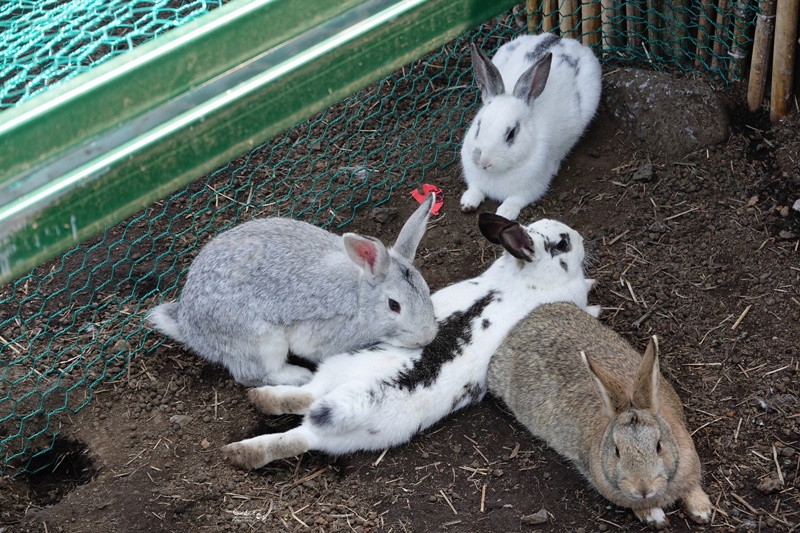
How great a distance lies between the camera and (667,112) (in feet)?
19.9

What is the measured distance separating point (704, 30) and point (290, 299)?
3463mm

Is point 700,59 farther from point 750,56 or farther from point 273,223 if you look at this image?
point 273,223

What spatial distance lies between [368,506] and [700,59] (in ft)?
13.0

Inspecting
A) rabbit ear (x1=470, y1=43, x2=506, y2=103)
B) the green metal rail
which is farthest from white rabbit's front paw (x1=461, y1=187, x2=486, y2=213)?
the green metal rail

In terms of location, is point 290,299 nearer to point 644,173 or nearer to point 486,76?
point 486,76

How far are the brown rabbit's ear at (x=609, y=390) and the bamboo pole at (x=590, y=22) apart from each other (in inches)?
145

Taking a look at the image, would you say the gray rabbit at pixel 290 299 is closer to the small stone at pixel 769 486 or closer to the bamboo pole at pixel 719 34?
the small stone at pixel 769 486

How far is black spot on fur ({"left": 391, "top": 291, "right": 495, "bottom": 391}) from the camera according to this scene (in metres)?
4.45

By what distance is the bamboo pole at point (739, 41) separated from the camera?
5.74 metres

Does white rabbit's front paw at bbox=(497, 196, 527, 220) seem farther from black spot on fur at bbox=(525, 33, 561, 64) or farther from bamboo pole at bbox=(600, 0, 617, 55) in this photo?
bamboo pole at bbox=(600, 0, 617, 55)

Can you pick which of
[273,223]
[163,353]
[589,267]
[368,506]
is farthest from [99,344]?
[589,267]

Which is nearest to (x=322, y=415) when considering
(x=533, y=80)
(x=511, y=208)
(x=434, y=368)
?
(x=434, y=368)

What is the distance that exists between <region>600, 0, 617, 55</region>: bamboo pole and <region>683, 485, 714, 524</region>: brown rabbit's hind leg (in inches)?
147

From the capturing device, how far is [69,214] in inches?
85.3
